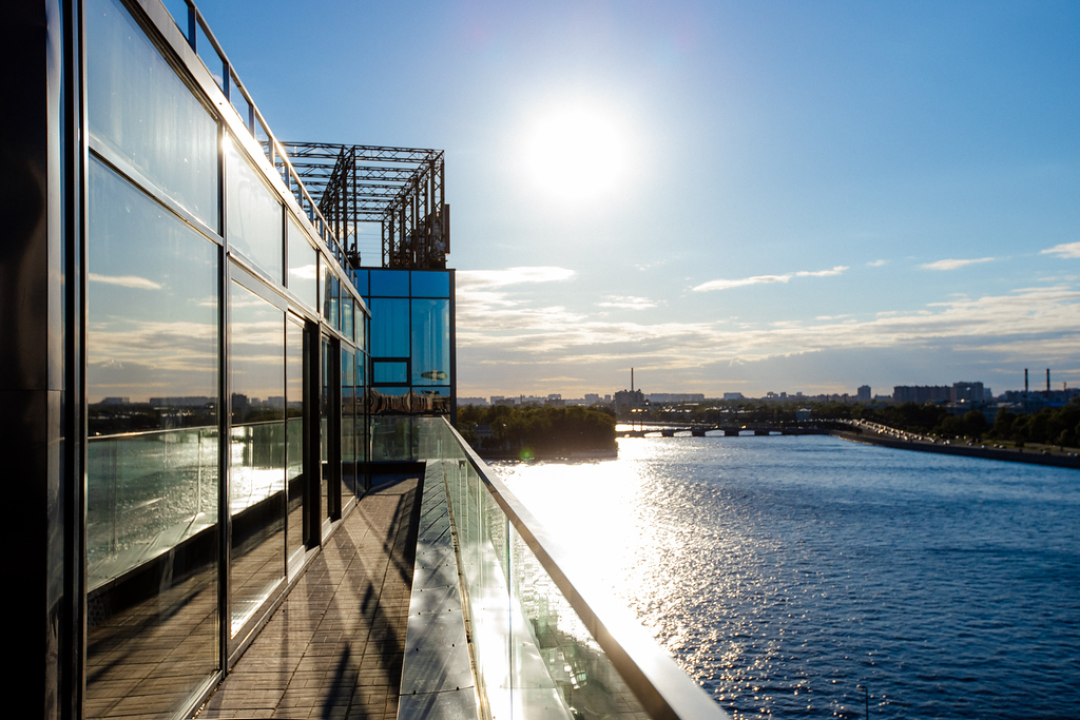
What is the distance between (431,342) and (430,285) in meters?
1.68

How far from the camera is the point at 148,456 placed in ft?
10.9

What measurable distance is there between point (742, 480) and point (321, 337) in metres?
64.9

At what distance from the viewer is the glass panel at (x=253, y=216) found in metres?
4.68

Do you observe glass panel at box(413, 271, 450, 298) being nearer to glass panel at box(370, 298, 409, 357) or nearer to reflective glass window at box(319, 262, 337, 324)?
glass panel at box(370, 298, 409, 357)

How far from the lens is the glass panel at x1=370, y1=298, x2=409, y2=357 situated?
2023 cm

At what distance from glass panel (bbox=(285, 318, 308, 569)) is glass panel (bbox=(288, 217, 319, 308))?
384 millimetres

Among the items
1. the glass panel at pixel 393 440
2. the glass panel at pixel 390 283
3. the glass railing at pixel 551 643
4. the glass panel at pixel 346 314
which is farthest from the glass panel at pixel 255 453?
the glass panel at pixel 390 283

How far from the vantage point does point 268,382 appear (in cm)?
571

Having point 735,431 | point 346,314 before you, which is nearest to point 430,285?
point 346,314

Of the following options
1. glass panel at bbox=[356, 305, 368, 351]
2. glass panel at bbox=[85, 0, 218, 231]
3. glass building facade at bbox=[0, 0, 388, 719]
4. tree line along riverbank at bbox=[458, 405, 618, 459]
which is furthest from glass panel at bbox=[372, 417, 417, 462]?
tree line along riverbank at bbox=[458, 405, 618, 459]

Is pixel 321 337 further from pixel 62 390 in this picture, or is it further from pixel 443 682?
pixel 62 390

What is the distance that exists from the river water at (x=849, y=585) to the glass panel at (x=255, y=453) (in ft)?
36.8

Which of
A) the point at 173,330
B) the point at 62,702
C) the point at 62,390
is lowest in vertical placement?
the point at 62,702

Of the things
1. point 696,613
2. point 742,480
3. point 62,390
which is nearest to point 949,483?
point 742,480
